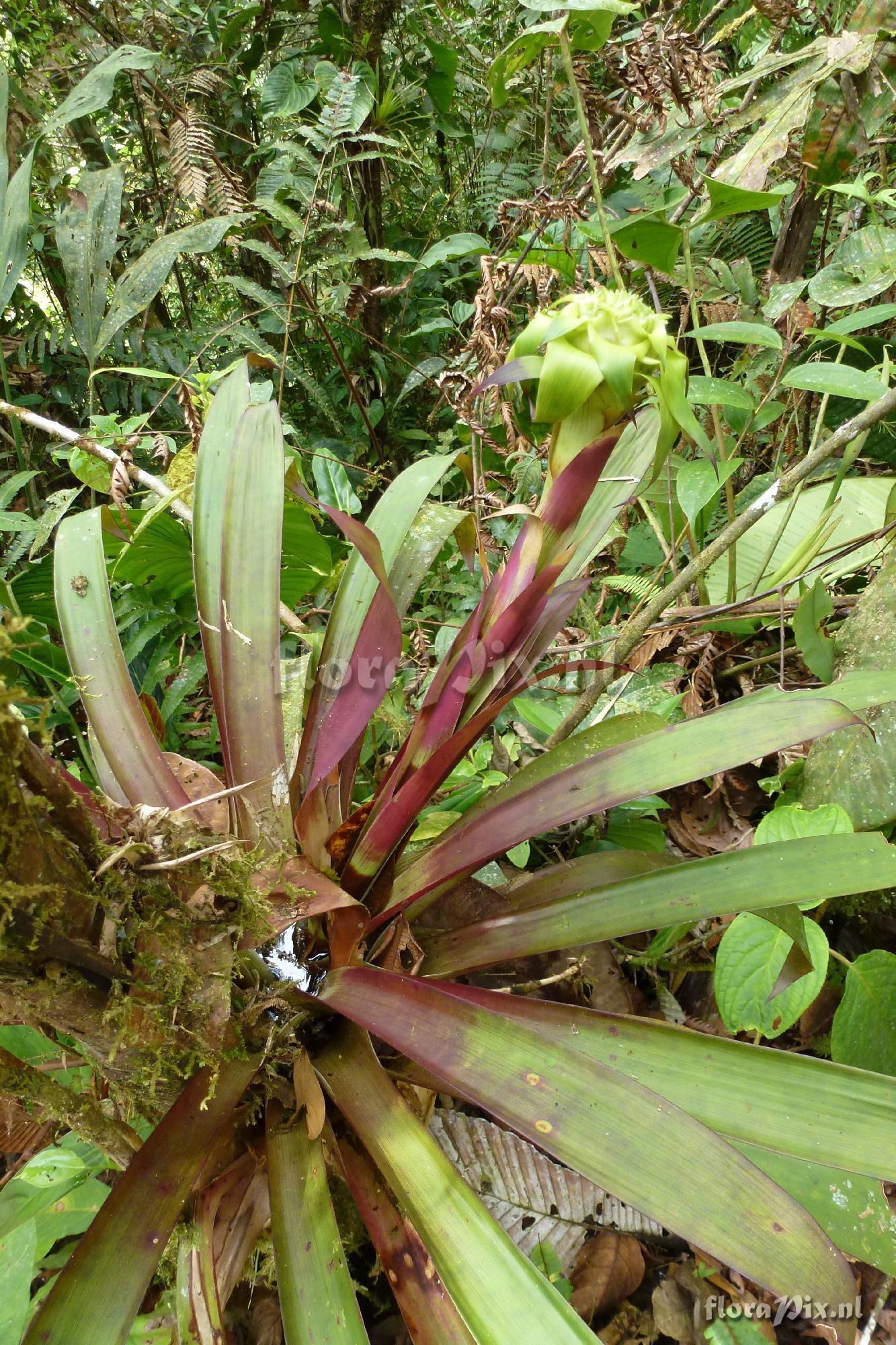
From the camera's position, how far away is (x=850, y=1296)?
0.47 metres

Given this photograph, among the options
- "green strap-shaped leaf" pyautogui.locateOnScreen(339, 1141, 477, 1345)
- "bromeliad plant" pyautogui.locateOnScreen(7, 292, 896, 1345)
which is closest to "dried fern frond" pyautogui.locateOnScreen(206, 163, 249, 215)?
"bromeliad plant" pyautogui.locateOnScreen(7, 292, 896, 1345)

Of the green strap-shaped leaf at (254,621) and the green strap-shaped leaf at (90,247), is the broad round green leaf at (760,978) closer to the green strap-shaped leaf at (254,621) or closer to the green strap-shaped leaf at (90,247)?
the green strap-shaped leaf at (254,621)

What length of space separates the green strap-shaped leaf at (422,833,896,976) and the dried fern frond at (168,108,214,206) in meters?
1.86

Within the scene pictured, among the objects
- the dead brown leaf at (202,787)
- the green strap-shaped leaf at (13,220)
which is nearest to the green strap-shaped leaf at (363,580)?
the dead brown leaf at (202,787)

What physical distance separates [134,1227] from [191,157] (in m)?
2.17

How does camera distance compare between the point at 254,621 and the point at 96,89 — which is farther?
the point at 96,89

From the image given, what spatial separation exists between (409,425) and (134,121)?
1410mm

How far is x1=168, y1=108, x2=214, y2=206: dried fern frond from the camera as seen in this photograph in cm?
180

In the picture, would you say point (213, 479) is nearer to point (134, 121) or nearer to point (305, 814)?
point (305, 814)

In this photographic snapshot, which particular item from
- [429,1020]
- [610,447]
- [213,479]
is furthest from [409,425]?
[429,1020]

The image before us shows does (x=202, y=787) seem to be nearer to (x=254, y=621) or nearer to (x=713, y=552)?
(x=254, y=621)

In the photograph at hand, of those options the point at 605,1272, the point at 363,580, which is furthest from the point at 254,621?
the point at 605,1272

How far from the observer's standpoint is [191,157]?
1.86 m

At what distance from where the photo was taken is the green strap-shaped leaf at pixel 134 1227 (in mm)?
502
